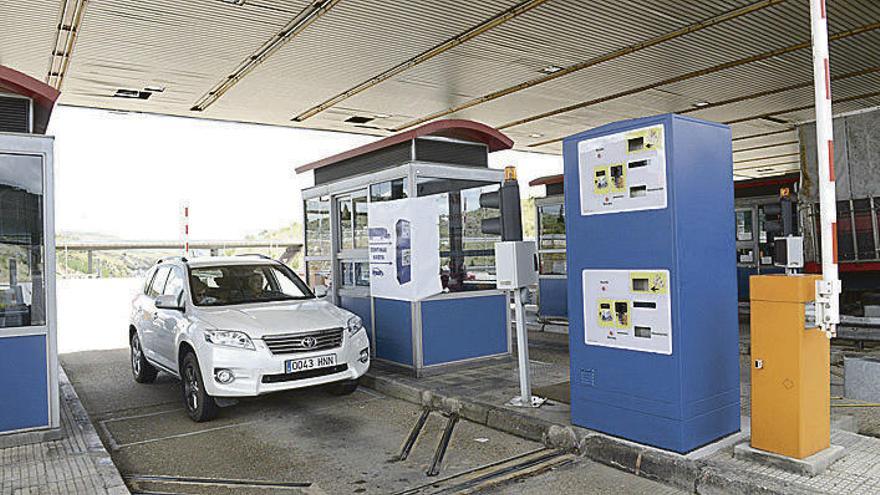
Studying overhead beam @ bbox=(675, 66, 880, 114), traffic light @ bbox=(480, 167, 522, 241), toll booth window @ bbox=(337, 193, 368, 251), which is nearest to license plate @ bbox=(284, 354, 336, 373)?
traffic light @ bbox=(480, 167, 522, 241)

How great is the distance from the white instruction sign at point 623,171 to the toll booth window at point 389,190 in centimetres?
309

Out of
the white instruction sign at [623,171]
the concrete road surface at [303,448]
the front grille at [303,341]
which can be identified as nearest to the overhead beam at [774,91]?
the white instruction sign at [623,171]

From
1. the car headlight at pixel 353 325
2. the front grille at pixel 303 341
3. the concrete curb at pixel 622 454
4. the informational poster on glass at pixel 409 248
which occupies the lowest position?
the concrete curb at pixel 622 454

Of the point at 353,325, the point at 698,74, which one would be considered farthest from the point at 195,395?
the point at 698,74

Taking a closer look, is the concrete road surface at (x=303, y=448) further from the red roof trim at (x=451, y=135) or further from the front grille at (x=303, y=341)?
the red roof trim at (x=451, y=135)

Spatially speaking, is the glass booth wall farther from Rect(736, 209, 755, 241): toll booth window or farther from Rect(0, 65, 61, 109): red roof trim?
Rect(0, 65, 61, 109): red roof trim

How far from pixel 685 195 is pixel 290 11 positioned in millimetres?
6271

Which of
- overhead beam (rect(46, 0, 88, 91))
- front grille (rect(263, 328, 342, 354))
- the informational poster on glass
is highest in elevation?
overhead beam (rect(46, 0, 88, 91))

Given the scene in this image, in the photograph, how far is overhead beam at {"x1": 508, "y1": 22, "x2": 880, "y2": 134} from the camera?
1055 cm

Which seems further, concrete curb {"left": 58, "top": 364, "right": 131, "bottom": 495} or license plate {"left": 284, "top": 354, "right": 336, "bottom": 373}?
license plate {"left": 284, "top": 354, "right": 336, "bottom": 373}

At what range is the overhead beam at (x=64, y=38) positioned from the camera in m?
8.64

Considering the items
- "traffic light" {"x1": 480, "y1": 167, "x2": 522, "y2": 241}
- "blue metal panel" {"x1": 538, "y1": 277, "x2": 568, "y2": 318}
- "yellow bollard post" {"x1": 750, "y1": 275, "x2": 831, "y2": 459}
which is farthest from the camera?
"blue metal panel" {"x1": 538, "y1": 277, "x2": 568, "y2": 318}

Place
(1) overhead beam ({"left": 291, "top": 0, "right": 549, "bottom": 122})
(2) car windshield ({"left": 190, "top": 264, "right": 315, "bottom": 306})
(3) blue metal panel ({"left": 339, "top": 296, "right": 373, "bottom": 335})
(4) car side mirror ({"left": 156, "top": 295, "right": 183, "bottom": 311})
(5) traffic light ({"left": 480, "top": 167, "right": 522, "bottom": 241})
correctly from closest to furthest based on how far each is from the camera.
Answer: (5) traffic light ({"left": 480, "top": 167, "right": 522, "bottom": 241})
(4) car side mirror ({"left": 156, "top": 295, "right": 183, "bottom": 311})
(2) car windshield ({"left": 190, "top": 264, "right": 315, "bottom": 306})
(3) blue metal panel ({"left": 339, "top": 296, "right": 373, "bottom": 335})
(1) overhead beam ({"left": 291, "top": 0, "right": 549, "bottom": 122})

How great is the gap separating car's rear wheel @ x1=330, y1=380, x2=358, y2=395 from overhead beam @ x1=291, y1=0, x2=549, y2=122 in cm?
Answer: 541
